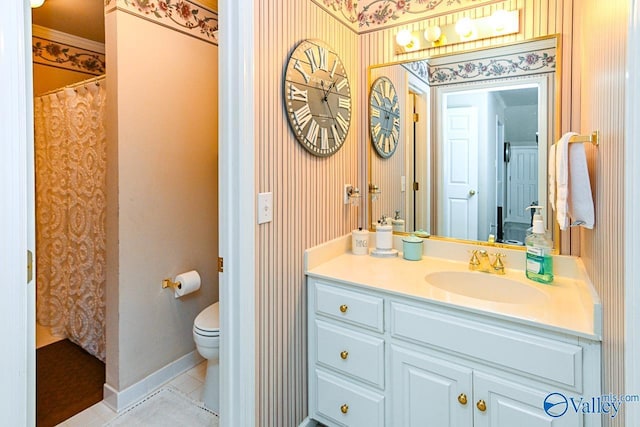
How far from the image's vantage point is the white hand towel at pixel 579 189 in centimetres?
111

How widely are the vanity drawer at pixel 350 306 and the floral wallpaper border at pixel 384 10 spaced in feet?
4.44

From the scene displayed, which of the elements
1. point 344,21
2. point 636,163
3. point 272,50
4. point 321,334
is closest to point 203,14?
point 344,21

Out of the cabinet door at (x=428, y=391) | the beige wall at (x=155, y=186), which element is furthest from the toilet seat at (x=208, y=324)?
the cabinet door at (x=428, y=391)

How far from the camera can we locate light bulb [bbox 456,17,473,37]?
65.4 inches

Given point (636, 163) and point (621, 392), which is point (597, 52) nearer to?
point (636, 163)

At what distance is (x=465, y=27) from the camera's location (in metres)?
1.67

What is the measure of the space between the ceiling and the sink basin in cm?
Result: 273

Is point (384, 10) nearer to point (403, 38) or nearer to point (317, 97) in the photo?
point (403, 38)

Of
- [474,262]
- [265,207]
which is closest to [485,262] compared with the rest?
[474,262]

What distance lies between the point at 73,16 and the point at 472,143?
289cm

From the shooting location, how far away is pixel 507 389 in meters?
1.14

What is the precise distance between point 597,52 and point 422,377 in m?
1.22

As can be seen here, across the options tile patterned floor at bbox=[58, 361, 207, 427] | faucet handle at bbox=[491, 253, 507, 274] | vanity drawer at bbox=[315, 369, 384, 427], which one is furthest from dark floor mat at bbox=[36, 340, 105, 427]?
faucet handle at bbox=[491, 253, 507, 274]

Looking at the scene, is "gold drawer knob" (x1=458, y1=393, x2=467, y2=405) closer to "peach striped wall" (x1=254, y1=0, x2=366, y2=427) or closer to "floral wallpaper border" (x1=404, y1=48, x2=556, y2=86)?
"peach striped wall" (x1=254, y1=0, x2=366, y2=427)
